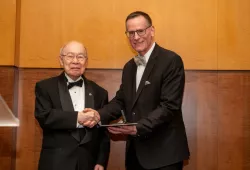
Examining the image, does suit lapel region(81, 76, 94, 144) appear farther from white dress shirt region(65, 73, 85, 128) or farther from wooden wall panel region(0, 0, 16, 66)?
wooden wall panel region(0, 0, 16, 66)

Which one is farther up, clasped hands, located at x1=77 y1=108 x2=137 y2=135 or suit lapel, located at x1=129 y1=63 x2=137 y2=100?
suit lapel, located at x1=129 y1=63 x2=137 y2=100

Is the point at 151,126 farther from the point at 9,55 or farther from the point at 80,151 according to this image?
the point at 9,55

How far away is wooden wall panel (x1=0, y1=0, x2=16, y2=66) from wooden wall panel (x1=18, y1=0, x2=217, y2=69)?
146mm

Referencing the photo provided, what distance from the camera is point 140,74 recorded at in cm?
300

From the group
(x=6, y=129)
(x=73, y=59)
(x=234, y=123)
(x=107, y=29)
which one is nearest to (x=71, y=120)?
(x=73, y=59)

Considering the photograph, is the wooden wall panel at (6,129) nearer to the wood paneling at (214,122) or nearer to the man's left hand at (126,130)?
the wood paneling at (214,122)

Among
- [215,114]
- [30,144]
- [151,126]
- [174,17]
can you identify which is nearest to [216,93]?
[215,114]

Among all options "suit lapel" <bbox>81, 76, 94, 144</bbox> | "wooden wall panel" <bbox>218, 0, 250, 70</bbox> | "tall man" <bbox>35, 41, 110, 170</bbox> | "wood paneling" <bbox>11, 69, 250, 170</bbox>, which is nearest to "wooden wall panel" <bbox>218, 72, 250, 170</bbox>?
"wood paneling" <bbox>11, 69, 250, 170</bbox>

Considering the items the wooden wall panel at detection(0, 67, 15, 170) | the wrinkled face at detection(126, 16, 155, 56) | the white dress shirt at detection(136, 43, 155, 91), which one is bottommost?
the wooden wall panel at detection(0, 67, 15, 170)

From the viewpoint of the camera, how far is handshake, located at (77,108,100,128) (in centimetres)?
279

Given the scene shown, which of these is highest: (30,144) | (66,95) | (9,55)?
(9,55)

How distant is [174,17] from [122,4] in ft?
1.93

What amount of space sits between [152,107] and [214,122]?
1.11 metres

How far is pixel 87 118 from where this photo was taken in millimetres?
2795
